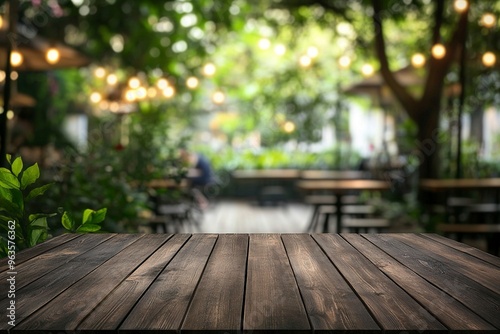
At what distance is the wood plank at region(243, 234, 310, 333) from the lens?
1355mm

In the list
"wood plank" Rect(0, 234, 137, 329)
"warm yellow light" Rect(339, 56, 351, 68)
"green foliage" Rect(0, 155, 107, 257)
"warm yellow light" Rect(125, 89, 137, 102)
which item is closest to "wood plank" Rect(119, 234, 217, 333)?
"wood plank" Rect(0, 234, 137, 329)

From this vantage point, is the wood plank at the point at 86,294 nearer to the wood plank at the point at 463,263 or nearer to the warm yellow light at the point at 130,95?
the wood plank at the point at 463,263

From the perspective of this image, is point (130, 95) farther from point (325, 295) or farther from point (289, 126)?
point (325, 295)

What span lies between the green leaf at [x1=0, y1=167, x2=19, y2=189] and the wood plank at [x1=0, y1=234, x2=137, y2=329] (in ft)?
1.18

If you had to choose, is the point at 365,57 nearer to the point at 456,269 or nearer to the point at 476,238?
the point at 476,238

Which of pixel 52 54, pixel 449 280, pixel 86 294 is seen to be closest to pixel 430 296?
pixel 449 280

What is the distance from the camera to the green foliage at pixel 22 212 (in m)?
2.24

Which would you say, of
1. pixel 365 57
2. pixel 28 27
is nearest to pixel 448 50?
pixel 365 57

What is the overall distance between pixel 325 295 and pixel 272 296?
0.44ft

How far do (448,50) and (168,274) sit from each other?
274 inches

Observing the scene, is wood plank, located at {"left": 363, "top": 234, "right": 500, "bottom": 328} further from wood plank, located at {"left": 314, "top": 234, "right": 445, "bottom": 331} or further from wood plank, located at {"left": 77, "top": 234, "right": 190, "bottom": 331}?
wood plank, located at {"left": 77, "top": 234, "right": 190, "bottom": 331}

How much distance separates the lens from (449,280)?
1.81m

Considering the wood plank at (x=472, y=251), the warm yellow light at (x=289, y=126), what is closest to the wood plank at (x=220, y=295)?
the wood plank at (x=472, y=251)

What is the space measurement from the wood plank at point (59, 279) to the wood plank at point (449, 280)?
983 mm
